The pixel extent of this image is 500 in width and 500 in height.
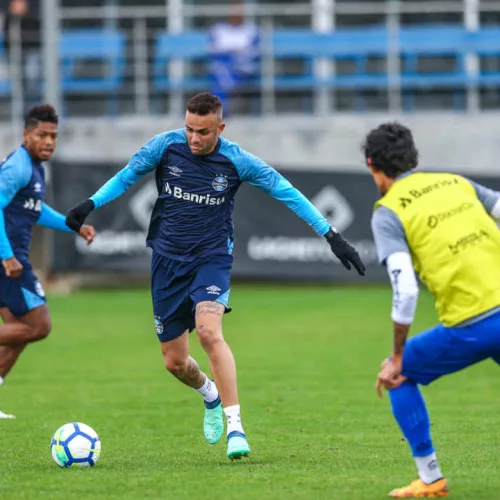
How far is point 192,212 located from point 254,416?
7.26 ft

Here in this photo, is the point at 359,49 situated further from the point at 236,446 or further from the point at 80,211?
the point at 236,446

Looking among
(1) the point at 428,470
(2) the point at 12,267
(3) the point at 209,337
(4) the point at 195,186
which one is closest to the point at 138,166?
(4) the point at 195,186

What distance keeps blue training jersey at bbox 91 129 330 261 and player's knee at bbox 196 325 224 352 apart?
0.58 meters

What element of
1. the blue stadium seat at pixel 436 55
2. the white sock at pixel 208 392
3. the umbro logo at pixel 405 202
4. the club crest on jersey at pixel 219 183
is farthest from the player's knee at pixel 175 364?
the blue stadium seat at pixel 436 55

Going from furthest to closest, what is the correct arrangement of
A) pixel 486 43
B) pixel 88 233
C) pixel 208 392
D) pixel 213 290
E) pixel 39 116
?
1. pixel 486 43
2. pixel 39 116
3. pixel 88 233
4. pixel 208 392
5. pixel 213 290

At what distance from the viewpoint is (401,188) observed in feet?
19.0

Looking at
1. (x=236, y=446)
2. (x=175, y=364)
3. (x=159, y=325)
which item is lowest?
(x=236, y=446)

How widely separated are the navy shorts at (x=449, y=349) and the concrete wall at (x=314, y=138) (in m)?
15.1

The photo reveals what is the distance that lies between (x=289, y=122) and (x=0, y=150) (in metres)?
5.28

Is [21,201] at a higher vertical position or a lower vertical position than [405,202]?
lower

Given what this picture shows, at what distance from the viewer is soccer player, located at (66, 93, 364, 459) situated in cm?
755

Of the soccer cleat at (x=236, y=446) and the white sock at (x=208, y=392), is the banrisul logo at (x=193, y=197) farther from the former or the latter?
the soccer cleat at (x=236, y=446)

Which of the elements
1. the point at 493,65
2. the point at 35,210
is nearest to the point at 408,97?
Answer: the point at 493,65

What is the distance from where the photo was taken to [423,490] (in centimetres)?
588
